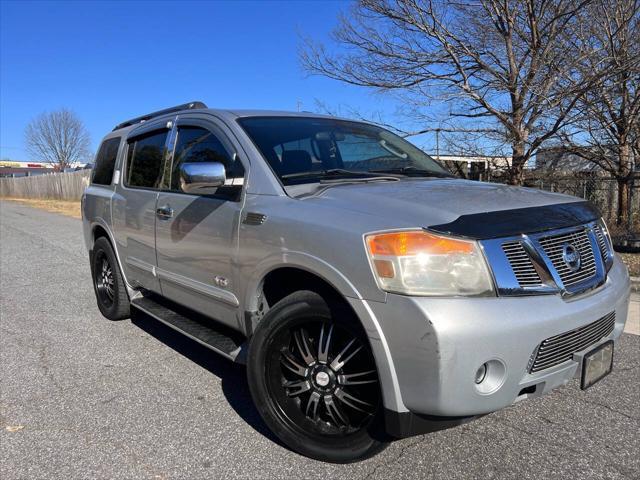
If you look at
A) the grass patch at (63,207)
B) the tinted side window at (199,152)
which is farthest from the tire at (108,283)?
the grass patch at (63,207)

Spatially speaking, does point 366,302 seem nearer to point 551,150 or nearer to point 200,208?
point 200,208

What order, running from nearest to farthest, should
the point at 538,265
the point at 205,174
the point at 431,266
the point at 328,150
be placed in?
the point at 431,266 < the point at 538,265 < the point at 205,174 < the point at 328,150

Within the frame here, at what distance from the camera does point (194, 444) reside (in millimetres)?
3018

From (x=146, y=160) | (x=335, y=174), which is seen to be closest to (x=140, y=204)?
(x=146, y=160)

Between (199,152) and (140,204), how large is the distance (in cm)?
92

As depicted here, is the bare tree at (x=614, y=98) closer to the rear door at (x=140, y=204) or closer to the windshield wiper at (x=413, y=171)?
the windshield wiper at (x=413, y=171)

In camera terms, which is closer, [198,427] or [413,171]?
[198,427]

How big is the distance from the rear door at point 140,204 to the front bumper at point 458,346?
8.28 feet

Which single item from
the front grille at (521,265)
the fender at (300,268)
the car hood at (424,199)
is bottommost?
the fender at (300,268)

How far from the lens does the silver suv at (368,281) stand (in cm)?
230

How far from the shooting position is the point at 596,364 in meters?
2.66

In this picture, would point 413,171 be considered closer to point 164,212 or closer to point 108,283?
point 164,212

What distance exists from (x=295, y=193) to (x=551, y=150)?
26.4ft

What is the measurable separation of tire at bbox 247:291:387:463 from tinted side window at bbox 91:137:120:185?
3311mm
